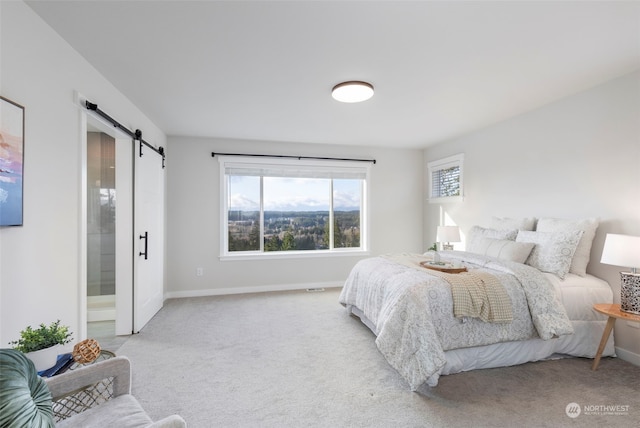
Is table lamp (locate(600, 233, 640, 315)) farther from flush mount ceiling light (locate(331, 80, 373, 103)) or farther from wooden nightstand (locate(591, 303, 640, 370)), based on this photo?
flush mount ceiling light (locate(331, 80, 373, 103))

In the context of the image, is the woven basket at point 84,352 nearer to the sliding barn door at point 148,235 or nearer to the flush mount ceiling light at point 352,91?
the sliding barn door at point 148,235

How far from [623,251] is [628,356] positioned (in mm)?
1097

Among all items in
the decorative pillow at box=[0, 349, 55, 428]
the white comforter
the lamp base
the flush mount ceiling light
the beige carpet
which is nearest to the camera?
the decorative pillow at box=[0, 349, 55, 428]

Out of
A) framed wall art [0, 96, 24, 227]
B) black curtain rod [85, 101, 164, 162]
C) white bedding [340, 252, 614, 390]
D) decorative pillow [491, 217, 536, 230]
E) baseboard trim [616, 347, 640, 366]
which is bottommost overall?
baseboard trim [616, 347, 640, 366]

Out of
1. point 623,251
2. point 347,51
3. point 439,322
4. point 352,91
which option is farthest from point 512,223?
point 347,51

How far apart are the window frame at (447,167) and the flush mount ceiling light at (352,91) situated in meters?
2.58

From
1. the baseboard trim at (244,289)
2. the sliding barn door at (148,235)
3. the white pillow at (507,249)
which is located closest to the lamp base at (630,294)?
the white pillow at (507,249)

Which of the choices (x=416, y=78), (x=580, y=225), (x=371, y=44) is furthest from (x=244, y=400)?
(x=580, y=225)

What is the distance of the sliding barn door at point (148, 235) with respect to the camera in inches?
132

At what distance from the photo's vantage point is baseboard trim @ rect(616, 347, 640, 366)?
2.56 meters

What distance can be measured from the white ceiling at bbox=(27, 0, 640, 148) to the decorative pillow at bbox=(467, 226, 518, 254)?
1470mm

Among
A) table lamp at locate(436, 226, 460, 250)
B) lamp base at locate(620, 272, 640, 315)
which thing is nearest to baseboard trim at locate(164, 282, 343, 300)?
table lamp at locate(436, 226, 460, 250)

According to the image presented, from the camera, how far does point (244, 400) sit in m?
2.10

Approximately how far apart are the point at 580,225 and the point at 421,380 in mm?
2208
